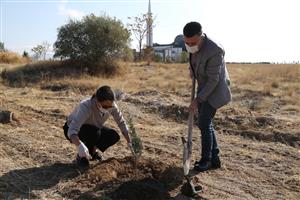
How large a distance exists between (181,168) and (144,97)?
5733 mm

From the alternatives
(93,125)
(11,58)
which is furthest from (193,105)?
(11,58)

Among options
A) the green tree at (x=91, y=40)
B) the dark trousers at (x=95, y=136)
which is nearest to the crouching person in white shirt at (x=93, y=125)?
the dark trousers at (x=95, y=136)

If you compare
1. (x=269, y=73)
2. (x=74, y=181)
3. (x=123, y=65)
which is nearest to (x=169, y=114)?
(x=74, y=181)

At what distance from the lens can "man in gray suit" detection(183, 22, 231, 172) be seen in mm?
4617

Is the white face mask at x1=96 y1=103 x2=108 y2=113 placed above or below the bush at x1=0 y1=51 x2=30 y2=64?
below

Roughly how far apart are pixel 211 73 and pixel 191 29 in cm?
50

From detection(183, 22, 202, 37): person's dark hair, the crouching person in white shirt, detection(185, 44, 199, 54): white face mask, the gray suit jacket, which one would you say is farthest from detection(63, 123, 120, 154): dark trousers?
detection(183, 22, 202, 37): person's dark hair

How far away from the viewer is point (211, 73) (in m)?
4.70

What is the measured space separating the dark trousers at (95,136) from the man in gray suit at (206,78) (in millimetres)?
971

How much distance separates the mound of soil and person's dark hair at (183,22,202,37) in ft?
4.49

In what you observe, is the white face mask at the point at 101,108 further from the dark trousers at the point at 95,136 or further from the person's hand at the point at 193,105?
the person's hand at the point at 193,105

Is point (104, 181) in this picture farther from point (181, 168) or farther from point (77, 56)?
point (77, 56)

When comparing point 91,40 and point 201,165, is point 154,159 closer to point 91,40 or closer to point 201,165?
point 201,165

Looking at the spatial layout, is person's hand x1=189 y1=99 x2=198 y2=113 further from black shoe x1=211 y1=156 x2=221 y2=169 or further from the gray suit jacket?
black shoe x1=211 y1=156 x2=221 y2=169
